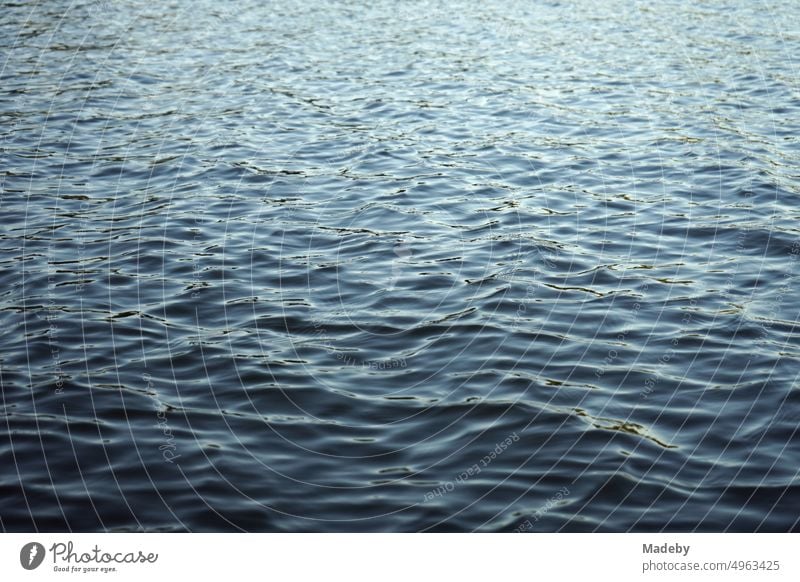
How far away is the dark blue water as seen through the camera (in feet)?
29.2

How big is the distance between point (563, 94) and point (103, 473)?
15.8 metres

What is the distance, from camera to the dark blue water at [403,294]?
8.89 meters
